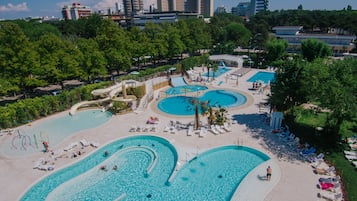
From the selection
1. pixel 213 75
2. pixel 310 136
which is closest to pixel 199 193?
pixel 310 136

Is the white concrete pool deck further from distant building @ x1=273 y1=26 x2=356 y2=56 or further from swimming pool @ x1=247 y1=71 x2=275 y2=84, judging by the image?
distant building @ x1=273 y1=26 x2=356 y2=56

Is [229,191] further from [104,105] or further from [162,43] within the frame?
[162,43]

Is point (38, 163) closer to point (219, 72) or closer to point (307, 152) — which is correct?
point (307, 152)

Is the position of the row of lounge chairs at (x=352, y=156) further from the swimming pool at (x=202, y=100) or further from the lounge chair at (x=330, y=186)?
the swimming pool at (x=202, y=100)

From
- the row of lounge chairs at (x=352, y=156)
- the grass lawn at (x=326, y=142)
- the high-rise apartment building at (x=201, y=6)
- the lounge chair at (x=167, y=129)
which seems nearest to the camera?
the grass lawn at (x=326, y=142)

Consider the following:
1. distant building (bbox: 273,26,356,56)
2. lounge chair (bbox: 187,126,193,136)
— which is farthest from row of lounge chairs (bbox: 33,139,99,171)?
distant building (bbox: 273,26,356,56)

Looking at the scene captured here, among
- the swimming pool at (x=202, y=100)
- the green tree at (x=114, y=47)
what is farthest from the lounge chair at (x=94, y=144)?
the green tree at (x=114, y=47)
